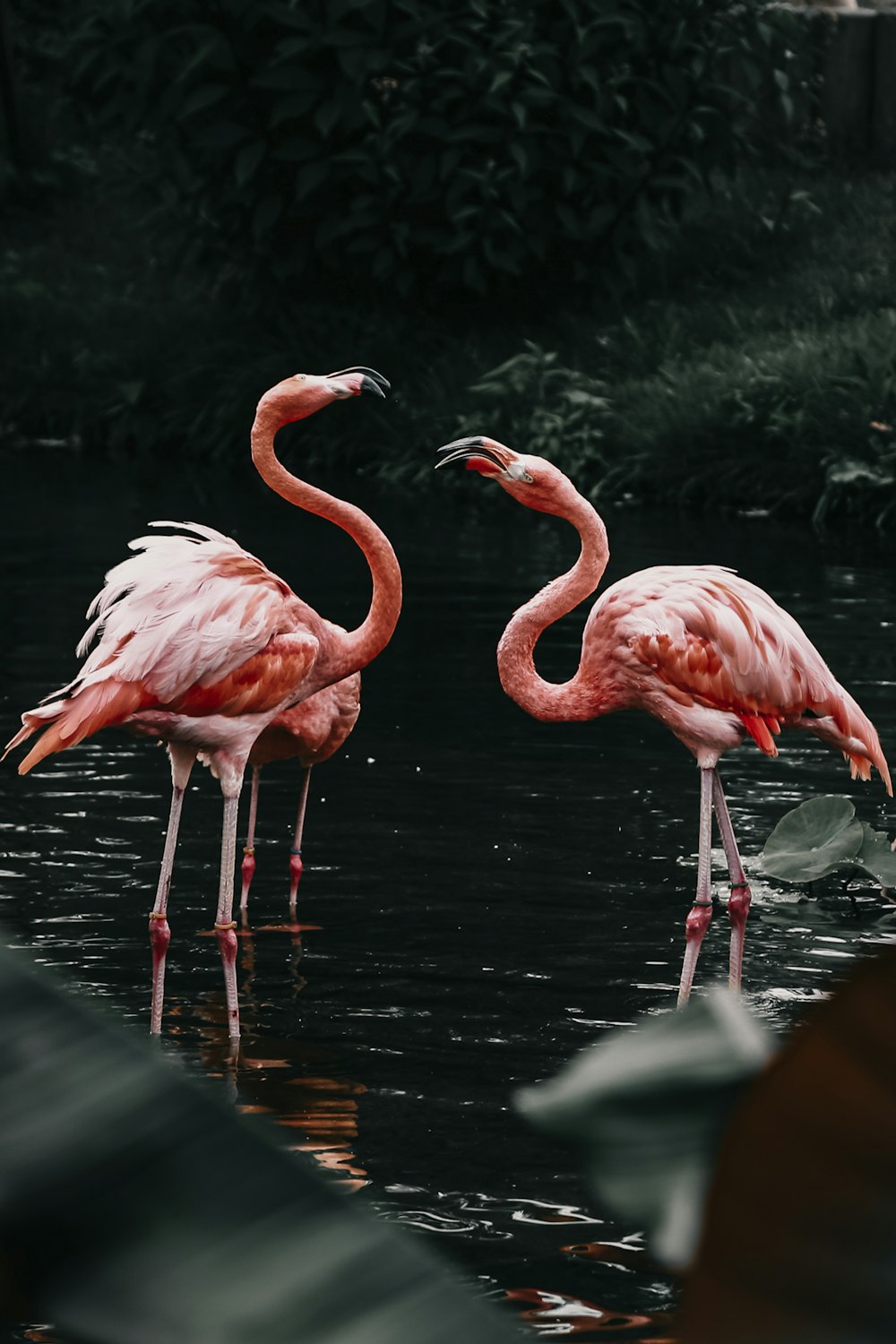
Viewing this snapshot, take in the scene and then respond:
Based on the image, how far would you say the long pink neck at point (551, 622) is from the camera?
16.7ft

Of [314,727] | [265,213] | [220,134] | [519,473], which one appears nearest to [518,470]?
[519,473]

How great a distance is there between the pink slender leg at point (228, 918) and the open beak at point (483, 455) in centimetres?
113

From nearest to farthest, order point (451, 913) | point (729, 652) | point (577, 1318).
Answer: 1. point (577, 1318)
2. point (729, 652)
3. point (451, 913)

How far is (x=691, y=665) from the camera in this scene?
4836mm

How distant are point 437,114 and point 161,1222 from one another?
608 inches

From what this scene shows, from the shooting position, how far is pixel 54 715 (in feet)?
14.3

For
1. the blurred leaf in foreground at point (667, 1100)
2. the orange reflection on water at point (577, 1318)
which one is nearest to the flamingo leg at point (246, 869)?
the orange reflection on water at point (577, 1318)

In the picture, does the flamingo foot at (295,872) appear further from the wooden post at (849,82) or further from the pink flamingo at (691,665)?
the wooden post at (849,82)

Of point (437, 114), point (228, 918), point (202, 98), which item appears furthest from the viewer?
point (437, 114)

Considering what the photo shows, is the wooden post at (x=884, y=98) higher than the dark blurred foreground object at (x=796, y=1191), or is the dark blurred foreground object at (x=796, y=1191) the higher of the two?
the wooden post at (x=884, y=98)

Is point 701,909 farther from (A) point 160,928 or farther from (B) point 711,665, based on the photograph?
(A) point 160,928

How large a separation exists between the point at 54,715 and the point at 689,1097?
13.4 ft

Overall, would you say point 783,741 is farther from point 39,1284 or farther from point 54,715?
point 39,1284

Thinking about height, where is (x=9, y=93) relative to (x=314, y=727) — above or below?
above
